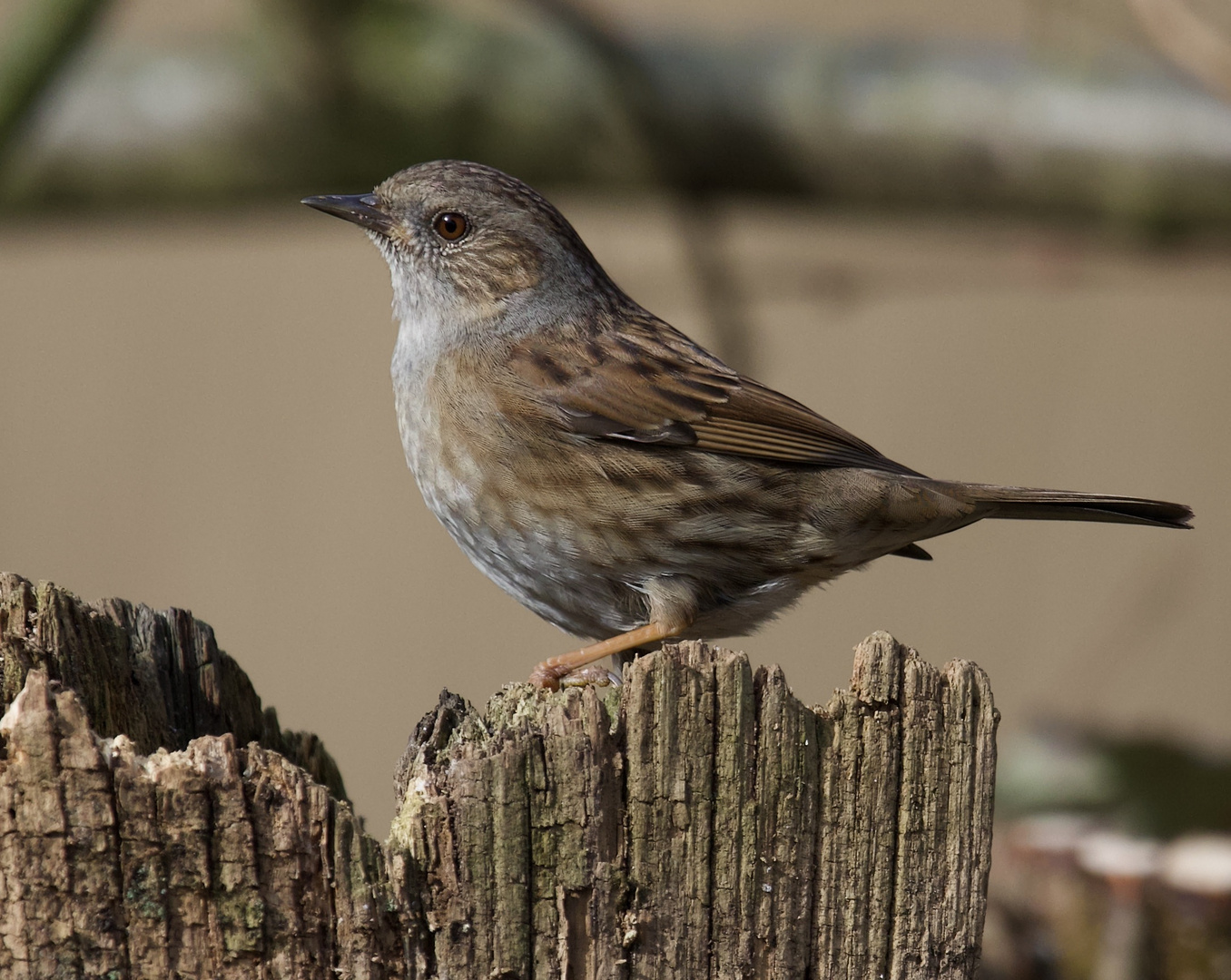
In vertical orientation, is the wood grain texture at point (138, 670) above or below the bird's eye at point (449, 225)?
below

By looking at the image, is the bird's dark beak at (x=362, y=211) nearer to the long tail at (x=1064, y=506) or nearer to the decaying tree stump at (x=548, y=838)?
the long tail at (x=1064, y=506)

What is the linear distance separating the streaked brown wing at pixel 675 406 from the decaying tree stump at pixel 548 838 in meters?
1.38

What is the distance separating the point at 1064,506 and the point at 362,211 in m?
1.97

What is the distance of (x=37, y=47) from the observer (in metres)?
3.65

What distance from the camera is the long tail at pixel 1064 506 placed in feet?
10.4

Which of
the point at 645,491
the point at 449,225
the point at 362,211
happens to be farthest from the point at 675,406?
the point at 362,211

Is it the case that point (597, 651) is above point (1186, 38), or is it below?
below

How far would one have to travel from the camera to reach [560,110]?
16.3 feet

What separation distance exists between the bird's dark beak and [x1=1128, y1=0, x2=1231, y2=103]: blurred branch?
214cm

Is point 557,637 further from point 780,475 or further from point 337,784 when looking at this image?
point 337,784

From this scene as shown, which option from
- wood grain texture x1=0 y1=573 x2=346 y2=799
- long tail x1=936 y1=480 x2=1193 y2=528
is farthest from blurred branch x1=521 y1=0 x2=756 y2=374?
wood grain texture x1=0 y1=573 x2=346 y2=799

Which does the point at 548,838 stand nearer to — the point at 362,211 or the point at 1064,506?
the point at 1064,506

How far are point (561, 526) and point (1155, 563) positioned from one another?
3.91 m

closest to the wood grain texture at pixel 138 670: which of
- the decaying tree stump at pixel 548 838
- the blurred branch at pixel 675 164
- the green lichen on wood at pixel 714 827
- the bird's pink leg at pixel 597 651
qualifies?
the decaying tree stump at pixel 548 838
